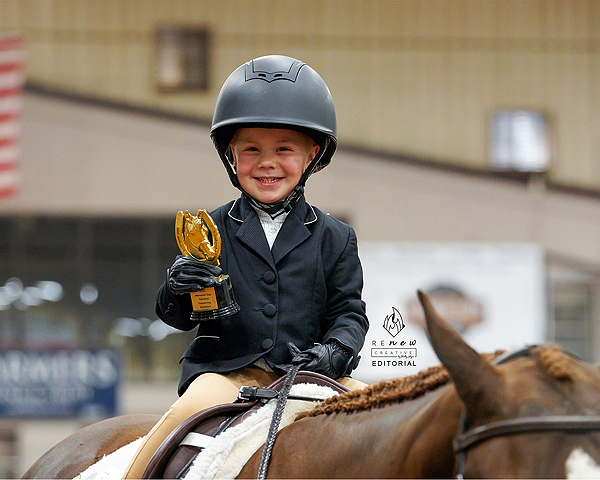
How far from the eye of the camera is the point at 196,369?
194 cm

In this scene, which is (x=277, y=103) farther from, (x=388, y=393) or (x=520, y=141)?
(x=520, y=141)

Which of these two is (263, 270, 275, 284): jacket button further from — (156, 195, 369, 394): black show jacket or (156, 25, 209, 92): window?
(156, 25, 209, 92): window

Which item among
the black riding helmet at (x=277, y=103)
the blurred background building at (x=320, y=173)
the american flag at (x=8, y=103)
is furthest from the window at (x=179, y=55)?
the black riding helmet at (x=277, y=103)

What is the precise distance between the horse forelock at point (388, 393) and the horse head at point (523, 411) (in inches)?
3.5

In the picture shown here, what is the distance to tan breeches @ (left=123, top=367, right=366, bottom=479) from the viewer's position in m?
1.84

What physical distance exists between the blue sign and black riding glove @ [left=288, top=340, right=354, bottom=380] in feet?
24.7

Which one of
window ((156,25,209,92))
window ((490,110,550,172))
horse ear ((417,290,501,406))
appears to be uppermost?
window ((156,25,209,92))

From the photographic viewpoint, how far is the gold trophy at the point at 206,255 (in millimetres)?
1799

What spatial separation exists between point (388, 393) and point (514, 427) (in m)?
0.39

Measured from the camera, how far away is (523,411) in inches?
44.0

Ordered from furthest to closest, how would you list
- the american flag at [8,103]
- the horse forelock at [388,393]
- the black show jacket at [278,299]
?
the american flag at [8,103]
the black show jacket at [278,299]
the horse forelock at [388,393]

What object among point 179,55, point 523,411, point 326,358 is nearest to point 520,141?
point 179,55

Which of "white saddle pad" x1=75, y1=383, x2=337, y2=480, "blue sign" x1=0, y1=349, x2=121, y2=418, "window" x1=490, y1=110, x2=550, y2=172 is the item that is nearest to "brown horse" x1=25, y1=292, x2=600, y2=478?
"white saddle pad" x1=75, y1=383, x2=337, y2=480

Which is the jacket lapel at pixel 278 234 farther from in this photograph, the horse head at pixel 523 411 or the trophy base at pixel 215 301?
the horse head at pixel 523 411
